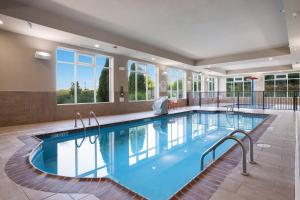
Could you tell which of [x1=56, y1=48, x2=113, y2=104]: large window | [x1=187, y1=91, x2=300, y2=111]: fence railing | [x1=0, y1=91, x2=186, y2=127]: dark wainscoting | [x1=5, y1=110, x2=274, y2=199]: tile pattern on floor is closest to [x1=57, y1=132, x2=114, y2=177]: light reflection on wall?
[x1=5, y1=110, x2=274, y2=199]: tile pattern on floor

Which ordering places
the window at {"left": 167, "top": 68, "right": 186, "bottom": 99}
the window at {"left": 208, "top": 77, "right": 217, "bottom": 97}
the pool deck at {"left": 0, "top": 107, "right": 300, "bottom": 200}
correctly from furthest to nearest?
the window at {"left": 208, "top": 77, "right": 217, "bottom": 97}
the window at {"left": 167, "top": 68, "right": 186, "bottom": 99}
the pool deck at {"left": 0, "top": 107, "right": 300, "bottom": 200}

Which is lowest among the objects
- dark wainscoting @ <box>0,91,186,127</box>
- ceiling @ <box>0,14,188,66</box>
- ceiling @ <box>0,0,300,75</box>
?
dark wainscoting @ <box>0,91,186,127</box>

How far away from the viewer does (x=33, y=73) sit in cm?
577

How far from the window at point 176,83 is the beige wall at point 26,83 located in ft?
22.5

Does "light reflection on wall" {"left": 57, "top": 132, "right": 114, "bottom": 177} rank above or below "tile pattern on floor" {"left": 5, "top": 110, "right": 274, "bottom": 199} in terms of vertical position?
below

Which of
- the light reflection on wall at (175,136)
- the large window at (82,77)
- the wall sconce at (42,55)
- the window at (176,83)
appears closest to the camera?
the light reflection on wall at (175,136)

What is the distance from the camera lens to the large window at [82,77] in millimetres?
6707

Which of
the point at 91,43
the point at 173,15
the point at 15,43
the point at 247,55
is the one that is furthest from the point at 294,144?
the point at 15,43

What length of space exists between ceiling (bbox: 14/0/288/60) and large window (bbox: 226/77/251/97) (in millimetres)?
9100

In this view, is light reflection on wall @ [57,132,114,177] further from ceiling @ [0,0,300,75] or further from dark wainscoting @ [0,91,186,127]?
ceiling @ [0,0,300,75]

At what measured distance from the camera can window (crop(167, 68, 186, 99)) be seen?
39.4ft

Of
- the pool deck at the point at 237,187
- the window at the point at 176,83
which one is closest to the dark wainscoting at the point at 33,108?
the pool deck at the point at 237,187

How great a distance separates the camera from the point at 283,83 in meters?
14.5

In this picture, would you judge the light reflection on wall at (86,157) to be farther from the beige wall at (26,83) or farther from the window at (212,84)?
the window at (212,84)
